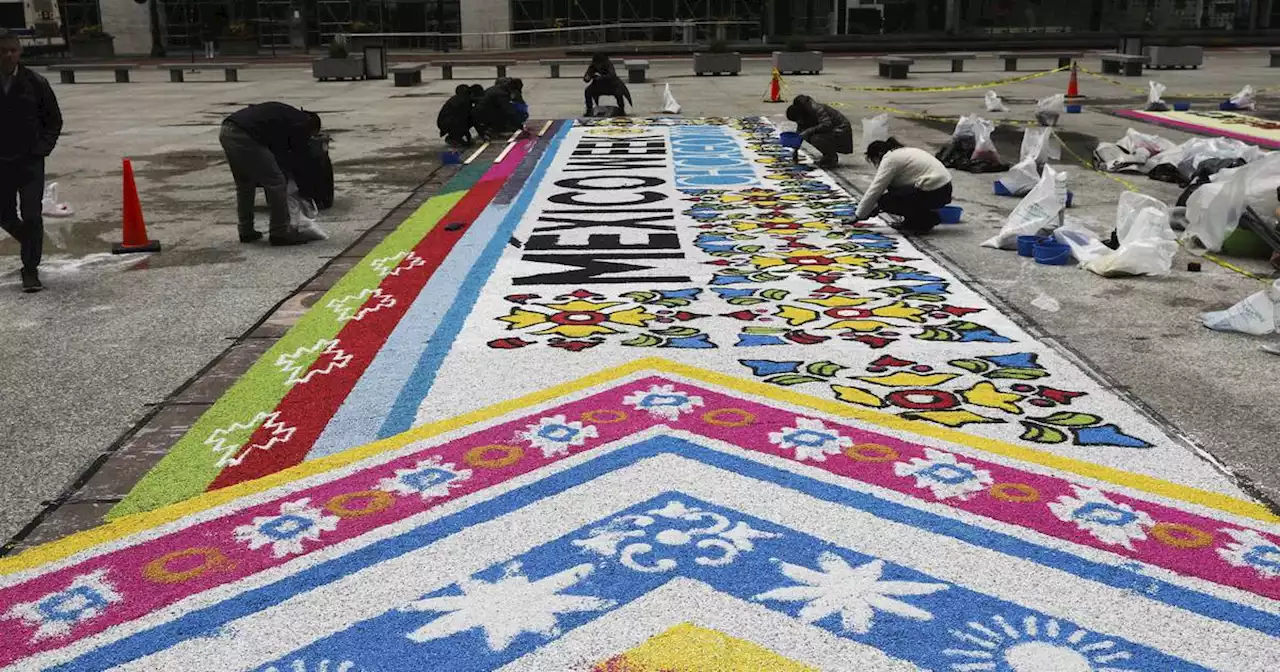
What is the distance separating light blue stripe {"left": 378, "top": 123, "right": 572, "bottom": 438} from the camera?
5.66 meters

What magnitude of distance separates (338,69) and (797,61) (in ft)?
43.5

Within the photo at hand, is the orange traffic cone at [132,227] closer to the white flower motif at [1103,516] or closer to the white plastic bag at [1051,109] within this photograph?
the white flower motif at [1103,516]

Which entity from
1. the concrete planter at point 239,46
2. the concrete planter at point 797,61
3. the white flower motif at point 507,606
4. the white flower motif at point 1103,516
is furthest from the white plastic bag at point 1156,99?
the concrete planter at point 239,46

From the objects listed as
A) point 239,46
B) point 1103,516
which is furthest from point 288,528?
point 239,46

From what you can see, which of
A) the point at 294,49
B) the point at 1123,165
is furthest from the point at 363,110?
the point at 294,49

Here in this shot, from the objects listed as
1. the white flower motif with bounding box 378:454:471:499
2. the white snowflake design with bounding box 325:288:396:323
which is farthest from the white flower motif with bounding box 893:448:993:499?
the white snowflake design with bounding box 325:288:396:323

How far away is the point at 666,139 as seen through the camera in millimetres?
17891

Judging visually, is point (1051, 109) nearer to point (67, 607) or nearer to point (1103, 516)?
point (1103, 516)

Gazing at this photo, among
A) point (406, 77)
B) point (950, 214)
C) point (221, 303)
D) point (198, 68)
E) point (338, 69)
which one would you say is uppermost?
point (198, 68)

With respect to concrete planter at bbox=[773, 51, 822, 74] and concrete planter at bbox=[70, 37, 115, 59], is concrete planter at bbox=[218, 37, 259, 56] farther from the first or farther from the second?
concrete planter at bbox=[773, 51, 822, 74]

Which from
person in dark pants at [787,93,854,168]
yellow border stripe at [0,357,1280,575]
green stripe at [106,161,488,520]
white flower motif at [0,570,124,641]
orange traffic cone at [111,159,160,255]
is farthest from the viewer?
person in dark pants at [787,93,854,168]

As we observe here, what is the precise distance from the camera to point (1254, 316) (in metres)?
6.89

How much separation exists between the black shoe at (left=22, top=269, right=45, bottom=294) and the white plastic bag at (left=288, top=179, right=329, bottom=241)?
2199 mm

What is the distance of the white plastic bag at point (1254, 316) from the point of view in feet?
22.4
